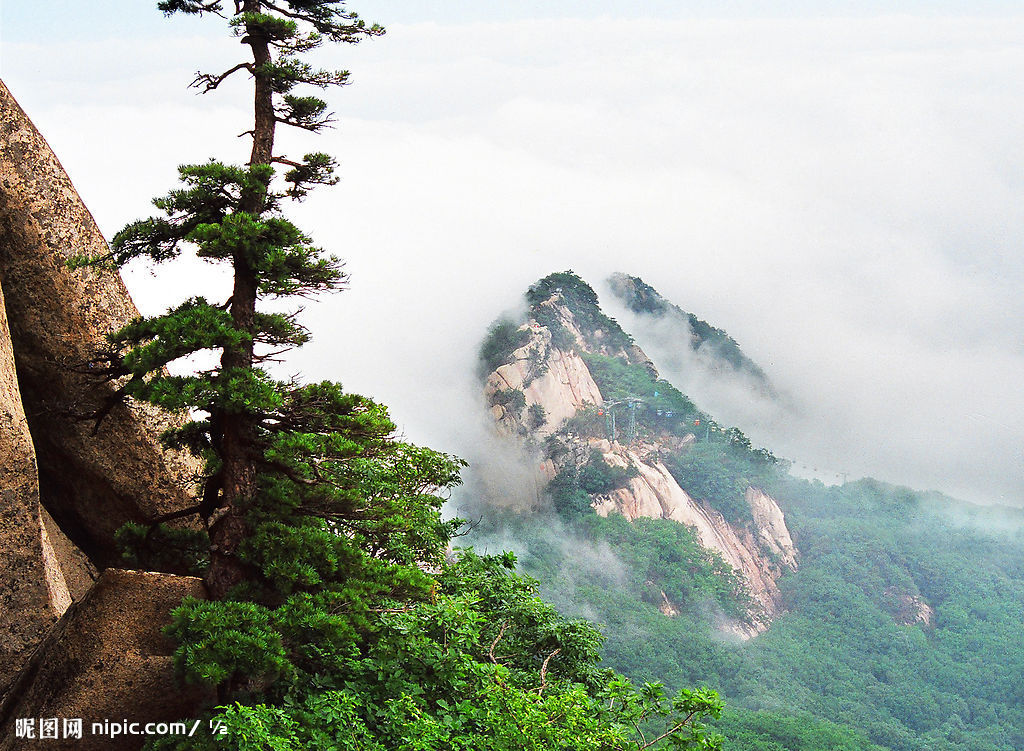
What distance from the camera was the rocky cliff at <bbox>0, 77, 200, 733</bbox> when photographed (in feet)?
31.0

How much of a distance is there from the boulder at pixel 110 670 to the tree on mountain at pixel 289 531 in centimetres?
64

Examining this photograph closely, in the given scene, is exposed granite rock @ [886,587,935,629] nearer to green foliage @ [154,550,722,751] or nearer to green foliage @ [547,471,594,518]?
green foliage @ [547,471,594,518]

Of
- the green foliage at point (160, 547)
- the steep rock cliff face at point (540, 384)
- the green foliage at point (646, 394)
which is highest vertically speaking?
the green foliage at point (646, 394)

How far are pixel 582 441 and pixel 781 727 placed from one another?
2681 cm

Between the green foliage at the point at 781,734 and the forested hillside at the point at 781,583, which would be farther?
the forested hillside at the point at 781,583

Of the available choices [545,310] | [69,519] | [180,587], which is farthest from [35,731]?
[545,310]

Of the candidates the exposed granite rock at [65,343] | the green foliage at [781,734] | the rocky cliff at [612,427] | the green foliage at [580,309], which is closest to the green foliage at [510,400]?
the rocky cliff at [612,427]

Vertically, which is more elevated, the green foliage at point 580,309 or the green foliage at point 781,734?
the green foliage at point 580,309

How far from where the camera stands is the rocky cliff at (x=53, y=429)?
945 centimetres

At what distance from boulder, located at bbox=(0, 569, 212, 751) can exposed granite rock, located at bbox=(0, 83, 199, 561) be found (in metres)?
1.69

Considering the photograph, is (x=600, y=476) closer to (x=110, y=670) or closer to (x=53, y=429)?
(x=53, y=429)

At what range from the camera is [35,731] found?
340 inches

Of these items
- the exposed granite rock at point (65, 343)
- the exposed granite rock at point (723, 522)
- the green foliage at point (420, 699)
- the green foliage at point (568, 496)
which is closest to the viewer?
the green foliage at point (420, 699)

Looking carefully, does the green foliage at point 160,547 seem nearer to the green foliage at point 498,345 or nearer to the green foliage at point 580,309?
the green foliage at point 498,345
